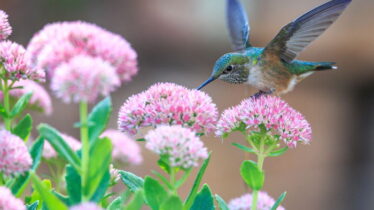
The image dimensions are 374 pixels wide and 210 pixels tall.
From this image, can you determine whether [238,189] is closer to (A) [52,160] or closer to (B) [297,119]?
(A) [52,160]

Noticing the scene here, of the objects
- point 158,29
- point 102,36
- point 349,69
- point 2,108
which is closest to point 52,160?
point 2,108

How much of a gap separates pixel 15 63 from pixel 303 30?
2.59ft

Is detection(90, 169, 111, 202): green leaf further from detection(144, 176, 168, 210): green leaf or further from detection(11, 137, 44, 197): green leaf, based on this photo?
detection(11, 137, 44, 197): green leaf

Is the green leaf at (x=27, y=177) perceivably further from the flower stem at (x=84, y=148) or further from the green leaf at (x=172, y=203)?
the green leaf at (x=172, y=203)

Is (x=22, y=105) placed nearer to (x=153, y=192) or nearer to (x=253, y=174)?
(x=153, y=192)

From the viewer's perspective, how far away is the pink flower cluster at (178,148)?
0.96 metres

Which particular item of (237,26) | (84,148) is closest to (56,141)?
(84,148)

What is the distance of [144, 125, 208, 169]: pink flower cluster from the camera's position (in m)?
0.96

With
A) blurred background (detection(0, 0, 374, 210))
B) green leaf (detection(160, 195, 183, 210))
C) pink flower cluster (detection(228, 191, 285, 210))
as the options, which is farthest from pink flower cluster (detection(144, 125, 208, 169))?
blurred background (detection(0, 0, 374, 210))

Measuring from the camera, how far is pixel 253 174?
3.88 feet

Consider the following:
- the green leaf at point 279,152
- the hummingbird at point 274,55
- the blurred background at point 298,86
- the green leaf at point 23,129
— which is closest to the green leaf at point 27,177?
the green leaf at point 23,129

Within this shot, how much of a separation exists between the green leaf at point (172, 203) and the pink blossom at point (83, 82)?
19cm

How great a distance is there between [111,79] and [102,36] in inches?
8.7

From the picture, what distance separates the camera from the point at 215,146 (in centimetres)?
421
